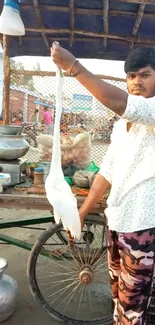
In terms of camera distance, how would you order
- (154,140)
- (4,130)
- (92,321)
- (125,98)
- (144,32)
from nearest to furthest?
(125,98)
(154,140)
(92,321)
(4,130)
(144,32)

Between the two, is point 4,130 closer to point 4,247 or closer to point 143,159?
point 143,159

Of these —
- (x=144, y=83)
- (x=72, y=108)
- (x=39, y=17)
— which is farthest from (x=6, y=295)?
(x=72, y=108)

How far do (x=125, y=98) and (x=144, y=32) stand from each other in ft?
7.01

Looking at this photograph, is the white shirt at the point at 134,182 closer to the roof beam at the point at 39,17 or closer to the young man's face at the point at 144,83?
the young man's face at the point at 144,83

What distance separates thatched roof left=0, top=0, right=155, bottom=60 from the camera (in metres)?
2.75

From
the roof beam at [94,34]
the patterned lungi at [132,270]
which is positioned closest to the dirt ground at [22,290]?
the patterned lungi at [132,270]

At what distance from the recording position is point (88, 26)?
3.17 metres

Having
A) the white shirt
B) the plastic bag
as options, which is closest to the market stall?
the plastic bag

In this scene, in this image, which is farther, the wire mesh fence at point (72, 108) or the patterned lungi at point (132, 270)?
the wire mesh fence at point (72, 108)

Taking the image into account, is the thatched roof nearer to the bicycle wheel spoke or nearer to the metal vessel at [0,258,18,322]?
the bicycle wheel spoke

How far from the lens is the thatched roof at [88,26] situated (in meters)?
2.75

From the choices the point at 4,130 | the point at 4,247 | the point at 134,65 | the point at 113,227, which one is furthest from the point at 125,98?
the point at 4,247

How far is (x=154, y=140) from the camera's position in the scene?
5.12 feet

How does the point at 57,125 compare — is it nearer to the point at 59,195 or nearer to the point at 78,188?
the point at 59,195
